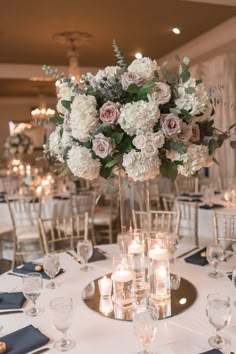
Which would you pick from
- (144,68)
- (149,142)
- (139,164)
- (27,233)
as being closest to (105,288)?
(139,164)

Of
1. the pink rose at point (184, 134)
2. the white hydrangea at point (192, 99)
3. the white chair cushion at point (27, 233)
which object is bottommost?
the white chair cushion at point (27, 233)

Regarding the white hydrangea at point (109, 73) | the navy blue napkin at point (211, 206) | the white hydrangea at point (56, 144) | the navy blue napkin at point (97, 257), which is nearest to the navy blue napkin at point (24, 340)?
the white hydrangea at point (56, 144)

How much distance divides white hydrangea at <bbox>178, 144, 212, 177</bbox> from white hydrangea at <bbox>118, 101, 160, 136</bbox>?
214mm

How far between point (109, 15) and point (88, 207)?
2.80 metres

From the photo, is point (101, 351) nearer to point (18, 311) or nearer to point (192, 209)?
point (18, 311)

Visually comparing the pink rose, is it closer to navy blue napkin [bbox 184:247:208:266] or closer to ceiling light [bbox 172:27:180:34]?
navy blue napkin [bbox 184:247:208:266]

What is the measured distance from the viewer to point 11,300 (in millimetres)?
1914

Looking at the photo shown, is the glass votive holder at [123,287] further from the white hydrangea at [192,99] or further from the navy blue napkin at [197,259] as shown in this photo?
the white hydrangea at [192,99]

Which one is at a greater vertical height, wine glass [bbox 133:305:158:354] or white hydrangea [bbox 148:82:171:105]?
white hydrangea [bbox 148:82:171:105]

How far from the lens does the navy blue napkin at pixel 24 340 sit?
1497mm

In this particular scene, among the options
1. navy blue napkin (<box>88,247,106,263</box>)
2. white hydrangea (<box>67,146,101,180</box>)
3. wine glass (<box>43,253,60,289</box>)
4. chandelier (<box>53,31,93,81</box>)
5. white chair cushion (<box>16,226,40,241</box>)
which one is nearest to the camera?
white hydrangea (<box>67,146,101,180</box>)

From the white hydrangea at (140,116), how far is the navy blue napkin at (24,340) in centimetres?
94

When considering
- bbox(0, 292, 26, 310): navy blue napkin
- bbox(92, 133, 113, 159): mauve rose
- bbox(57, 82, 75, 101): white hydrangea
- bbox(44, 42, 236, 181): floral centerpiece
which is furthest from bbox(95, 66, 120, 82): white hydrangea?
bbox(0, 292, 26, 310): navy blue napkin

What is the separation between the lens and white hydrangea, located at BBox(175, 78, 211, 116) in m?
1.69
